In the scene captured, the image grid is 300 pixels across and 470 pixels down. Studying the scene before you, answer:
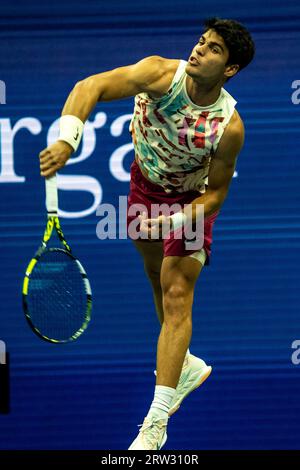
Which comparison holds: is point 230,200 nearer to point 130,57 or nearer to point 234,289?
point 234,289

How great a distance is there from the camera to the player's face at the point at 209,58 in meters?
4.48

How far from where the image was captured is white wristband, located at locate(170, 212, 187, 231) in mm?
4531

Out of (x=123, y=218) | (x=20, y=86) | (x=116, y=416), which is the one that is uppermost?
(x=20, y=86)

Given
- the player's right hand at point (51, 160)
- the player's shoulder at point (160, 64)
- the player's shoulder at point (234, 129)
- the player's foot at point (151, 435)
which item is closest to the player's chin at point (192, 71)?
the player's shoulder at point (160, 64)

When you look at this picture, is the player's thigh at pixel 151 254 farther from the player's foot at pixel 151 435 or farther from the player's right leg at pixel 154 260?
the player's foot at pixel 151 435

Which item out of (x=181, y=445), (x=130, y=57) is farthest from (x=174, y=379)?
(x=130, y=57)

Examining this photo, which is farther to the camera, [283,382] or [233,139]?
[283,382]

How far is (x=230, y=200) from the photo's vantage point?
609 centimetres

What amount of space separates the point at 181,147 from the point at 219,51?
387 millimetres

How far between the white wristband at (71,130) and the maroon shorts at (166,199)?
0.70 m

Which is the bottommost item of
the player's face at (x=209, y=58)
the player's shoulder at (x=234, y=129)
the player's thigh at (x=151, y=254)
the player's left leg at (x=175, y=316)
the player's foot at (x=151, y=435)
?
the player's foot at (x=151, y=435)

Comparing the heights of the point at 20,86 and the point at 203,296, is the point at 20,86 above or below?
above

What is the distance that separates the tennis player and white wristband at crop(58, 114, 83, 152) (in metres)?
0.19

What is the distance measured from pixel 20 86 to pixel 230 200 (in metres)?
1.17
